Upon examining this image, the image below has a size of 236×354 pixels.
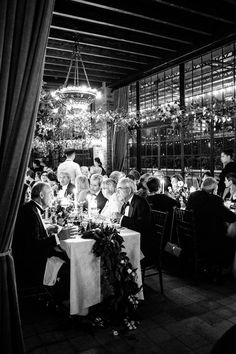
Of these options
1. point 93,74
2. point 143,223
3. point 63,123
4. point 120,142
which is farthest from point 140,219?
point 120,142

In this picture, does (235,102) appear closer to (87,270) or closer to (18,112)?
(87,270)

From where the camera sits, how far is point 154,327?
2928 mm

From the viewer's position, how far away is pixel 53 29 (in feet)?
20.4

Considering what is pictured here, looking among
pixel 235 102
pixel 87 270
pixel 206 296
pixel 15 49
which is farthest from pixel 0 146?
pixel 235 102

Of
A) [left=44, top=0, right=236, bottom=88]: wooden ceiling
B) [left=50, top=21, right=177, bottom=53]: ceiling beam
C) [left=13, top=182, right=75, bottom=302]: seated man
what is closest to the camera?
A: [left=13, top=182, right=75, bottom=302]: seated man

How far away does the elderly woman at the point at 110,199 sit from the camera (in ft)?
14.2

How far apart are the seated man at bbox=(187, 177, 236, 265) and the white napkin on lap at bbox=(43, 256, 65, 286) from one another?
1803 mm

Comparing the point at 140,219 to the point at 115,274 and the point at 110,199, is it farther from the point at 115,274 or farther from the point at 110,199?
the point at 110,199

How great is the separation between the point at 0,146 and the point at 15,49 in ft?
1.83

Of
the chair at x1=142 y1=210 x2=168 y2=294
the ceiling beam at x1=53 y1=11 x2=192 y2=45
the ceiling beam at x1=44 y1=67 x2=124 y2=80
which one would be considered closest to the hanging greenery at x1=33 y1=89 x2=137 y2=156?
the ceiling beam at x1=53 y1=11 x2=192 y2=45

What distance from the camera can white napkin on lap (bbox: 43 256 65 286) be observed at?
10.1 ft

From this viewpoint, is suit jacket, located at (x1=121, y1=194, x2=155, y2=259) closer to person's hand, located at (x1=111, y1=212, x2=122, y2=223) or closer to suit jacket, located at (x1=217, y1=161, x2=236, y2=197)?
person's hand, located at (x1=111, y1=212, x2=122, y2=223)

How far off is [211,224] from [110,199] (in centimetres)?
144

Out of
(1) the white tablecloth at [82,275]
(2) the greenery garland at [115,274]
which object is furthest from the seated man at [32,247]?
(2) the greenery garland at [115,274]
